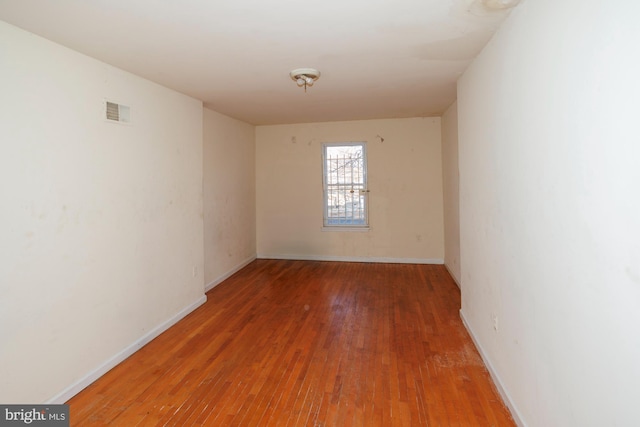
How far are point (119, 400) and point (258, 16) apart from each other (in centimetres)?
256

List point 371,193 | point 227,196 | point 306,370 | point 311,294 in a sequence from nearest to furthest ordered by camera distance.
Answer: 1. point 306,370
2. point 311,294
3. point 227,196
4. point 371,193

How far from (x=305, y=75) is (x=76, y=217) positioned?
2.08 meters

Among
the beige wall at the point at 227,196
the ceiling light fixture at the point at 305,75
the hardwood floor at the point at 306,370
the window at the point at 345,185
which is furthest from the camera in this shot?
the window at the point at 345,185

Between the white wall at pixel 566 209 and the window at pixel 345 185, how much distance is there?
3.61 m

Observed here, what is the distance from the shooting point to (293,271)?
5.53m

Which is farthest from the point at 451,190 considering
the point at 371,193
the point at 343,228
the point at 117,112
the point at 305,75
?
the point at 117,112

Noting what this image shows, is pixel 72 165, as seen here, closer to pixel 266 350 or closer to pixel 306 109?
pixel 266 350

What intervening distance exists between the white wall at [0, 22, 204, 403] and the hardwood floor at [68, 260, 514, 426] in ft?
1.06

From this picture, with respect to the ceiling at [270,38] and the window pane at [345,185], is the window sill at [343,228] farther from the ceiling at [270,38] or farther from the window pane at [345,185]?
the ceiling at [270,38]

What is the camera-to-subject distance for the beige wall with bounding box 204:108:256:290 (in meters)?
4.66

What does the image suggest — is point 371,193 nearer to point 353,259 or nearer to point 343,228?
point 343,228

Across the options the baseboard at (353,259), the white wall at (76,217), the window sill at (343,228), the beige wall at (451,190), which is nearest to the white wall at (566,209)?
the beige wall at (451,190)

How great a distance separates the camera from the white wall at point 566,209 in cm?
106

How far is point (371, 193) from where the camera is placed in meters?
5.96
